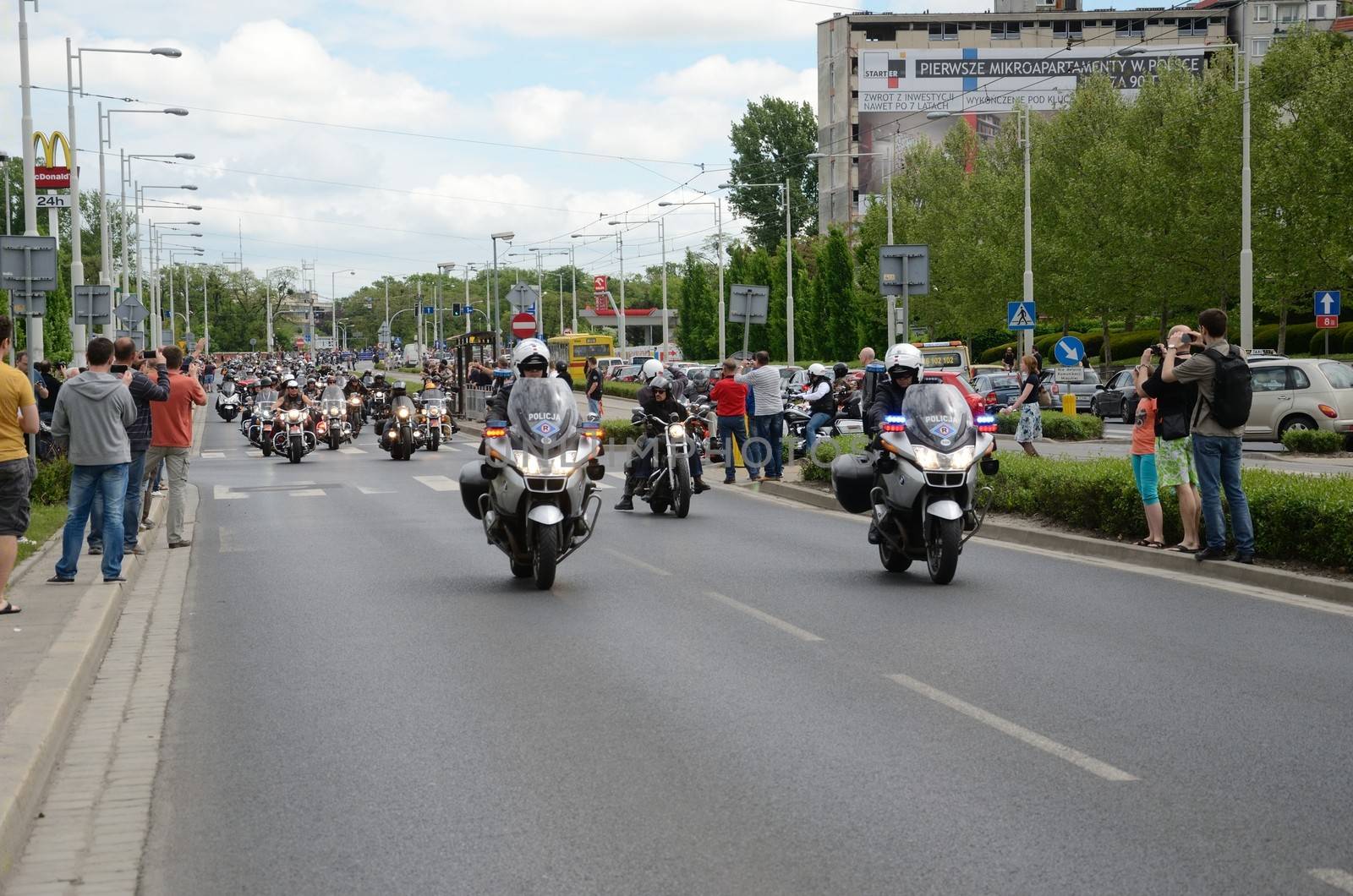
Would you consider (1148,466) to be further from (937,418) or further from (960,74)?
(960,74)

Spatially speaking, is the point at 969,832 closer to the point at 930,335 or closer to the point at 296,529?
the point at 296,529

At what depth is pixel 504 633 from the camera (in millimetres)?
10203

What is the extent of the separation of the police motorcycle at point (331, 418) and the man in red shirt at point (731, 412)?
15813 millimetres

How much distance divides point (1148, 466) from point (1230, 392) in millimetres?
1282

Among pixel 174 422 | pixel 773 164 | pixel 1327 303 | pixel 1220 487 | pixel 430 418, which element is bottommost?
pixel 430 418

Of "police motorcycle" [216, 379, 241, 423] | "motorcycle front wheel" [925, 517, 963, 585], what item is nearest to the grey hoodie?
"motorcycle front wheel" [925, 517, 963, 585]

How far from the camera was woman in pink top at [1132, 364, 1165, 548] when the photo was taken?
13273 millimetres

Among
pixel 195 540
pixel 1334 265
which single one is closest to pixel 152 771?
pixel 195 540

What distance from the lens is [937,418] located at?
12.1m

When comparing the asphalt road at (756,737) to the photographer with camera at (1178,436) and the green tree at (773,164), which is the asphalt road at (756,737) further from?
the green tree at (773,164)

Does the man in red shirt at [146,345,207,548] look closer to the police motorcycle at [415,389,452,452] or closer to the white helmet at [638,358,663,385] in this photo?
the white helmet at [638,358,663,385]

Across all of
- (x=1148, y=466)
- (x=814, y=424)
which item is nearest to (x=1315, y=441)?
(x=814, y=424)

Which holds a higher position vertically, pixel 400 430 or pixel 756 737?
pixel 400 430

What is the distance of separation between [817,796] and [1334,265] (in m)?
38.9
